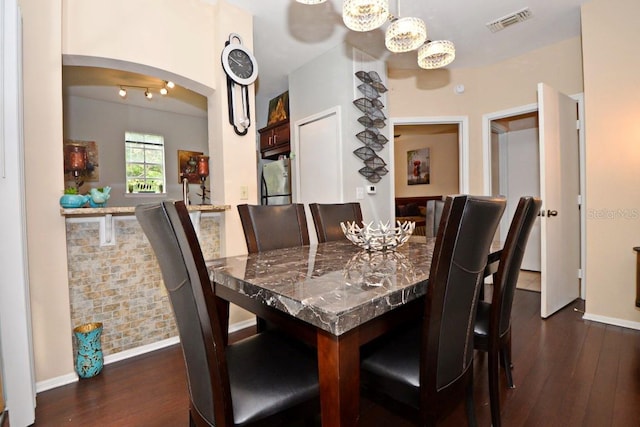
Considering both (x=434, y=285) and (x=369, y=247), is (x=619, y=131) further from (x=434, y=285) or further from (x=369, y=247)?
(x=434, y=285)

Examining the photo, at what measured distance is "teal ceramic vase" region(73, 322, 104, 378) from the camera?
6.08 feet

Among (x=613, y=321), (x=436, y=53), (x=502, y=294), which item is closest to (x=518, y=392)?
(x=502, y=294)

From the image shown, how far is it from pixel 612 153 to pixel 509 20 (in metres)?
1.44

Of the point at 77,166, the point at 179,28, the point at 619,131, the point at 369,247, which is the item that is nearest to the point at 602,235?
the point at 619,131

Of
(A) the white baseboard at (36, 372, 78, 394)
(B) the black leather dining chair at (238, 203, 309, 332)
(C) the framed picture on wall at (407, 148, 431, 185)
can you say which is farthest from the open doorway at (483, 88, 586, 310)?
(A) the white baseboard at (36, 372, 78, 394)

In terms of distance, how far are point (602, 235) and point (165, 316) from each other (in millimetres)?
3545

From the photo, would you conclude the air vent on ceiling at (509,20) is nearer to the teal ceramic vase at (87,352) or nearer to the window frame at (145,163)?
the teal ceramic vase at (87,352)

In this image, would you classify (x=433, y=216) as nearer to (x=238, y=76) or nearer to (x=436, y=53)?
(x=436, y=53)

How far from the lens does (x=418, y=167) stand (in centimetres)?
656

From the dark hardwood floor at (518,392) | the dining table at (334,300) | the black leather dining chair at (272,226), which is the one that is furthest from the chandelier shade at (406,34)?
the dark hardwood floor at (518,392)

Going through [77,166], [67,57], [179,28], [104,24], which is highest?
[179,28]

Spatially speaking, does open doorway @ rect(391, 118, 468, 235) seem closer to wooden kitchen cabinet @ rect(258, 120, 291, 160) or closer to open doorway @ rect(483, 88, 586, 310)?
wooden kitchen cabinet @ rect(258, 120, 291, 160)

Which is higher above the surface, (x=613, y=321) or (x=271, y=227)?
(x=271, y=227)

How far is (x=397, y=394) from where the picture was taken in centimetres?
102
